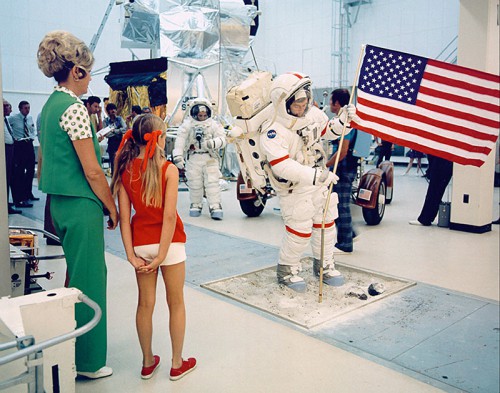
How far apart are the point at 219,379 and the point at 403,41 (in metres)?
15.8

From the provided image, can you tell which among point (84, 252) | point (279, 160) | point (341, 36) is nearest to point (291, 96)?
point (279, 160)

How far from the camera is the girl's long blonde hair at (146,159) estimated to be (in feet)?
8.43

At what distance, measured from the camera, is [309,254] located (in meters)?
5.60

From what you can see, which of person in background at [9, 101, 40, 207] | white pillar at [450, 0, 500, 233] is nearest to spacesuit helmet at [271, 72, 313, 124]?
white pillar at [450, 0, 500, 233]

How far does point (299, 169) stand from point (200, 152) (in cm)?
402

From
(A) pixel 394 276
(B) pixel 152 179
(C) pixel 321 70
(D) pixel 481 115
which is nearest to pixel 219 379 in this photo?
(B) pixel 152 179

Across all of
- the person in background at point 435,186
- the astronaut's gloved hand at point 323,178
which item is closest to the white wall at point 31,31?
the person in background at point 435,186

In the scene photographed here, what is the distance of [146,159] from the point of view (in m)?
2.55

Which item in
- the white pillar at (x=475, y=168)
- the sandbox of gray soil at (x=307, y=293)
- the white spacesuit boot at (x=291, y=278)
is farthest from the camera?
the white pillar at (x=475, y=168)

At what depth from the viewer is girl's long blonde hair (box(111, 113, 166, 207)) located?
257 cm

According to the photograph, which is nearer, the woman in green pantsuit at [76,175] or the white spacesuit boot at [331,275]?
the woman in green pantsuit at [76,175]

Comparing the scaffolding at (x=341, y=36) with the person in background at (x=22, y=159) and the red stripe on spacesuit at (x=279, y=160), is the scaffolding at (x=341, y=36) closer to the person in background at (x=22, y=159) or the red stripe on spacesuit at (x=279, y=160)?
the person in background at (x=22, y=159)

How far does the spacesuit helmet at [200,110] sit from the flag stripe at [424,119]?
166 inches

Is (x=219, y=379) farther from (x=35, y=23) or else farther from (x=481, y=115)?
(x=35, y=23)
